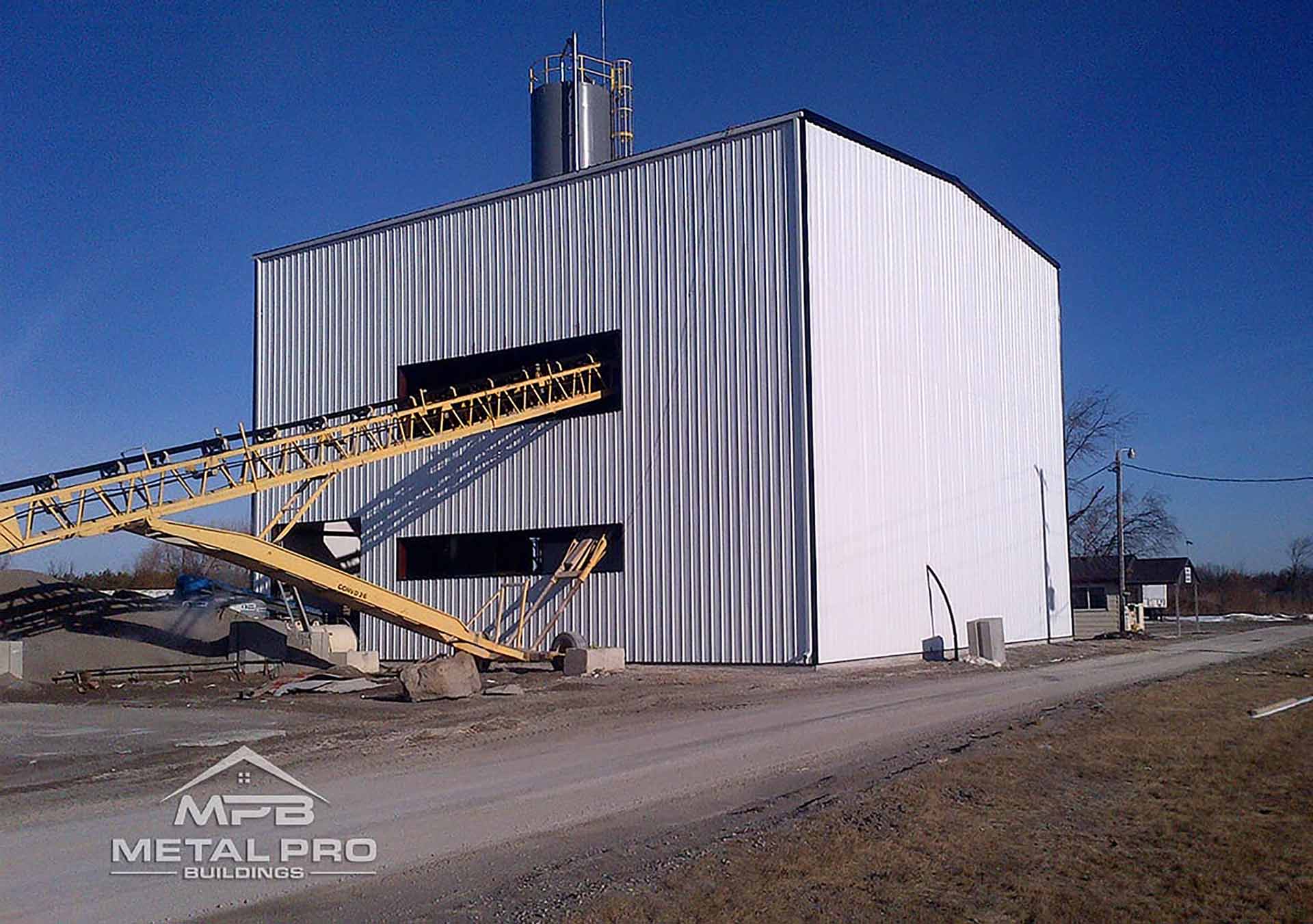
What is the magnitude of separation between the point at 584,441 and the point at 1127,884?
76.8 ft

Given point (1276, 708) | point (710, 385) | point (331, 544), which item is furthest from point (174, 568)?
point (1276, 708)

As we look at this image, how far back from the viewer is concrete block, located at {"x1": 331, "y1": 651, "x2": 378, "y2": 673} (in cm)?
3005

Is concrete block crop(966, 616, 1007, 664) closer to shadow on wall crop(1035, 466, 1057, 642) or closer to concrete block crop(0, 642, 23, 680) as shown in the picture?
shadow on wall crop(1035, 466, 1057, 642)

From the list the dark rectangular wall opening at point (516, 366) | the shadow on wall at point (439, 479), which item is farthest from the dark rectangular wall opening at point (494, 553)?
the dark rectangular wall opening at point (516, 366)

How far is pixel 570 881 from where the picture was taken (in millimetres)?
8414

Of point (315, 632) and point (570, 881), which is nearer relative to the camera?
point (570, 881)

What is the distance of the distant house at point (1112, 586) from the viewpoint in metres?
53.2

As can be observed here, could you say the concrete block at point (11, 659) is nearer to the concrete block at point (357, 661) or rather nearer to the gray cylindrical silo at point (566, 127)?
the concrete block at point (357, 661)

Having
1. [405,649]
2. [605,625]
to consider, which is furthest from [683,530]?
[405,649]

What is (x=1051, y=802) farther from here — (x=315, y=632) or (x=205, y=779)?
(x=315, y=632)

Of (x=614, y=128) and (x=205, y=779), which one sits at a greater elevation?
(x=614, y=128)

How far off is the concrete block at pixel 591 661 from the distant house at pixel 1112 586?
30824 millimetres

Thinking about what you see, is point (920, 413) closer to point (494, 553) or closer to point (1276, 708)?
point (494, 553)

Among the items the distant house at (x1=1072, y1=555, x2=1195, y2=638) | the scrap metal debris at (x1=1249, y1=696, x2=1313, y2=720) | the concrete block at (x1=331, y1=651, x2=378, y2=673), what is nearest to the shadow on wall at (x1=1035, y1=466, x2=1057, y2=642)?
the distant house at (x1=1072, y1=555, x2=1195, y2=638)
